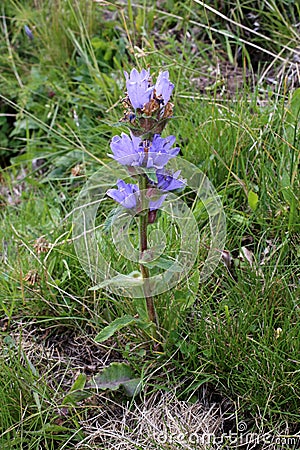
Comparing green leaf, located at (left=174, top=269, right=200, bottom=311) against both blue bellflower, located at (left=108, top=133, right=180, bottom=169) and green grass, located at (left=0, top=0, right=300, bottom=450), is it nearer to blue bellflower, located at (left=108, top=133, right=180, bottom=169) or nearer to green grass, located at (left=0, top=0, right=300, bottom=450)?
green grass, located at (left=0, top=0, right=300, bottom=450)

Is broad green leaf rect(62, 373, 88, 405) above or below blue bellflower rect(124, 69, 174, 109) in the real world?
below

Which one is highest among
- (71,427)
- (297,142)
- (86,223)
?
(297,142)

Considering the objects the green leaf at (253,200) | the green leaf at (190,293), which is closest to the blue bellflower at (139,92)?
the green leaf at (190,293)

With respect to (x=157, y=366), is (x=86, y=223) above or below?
above

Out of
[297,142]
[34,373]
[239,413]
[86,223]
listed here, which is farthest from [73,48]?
[239,413]

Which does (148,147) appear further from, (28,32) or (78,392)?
(28,32)

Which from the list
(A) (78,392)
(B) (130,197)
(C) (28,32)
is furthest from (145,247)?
(C) (28,32)

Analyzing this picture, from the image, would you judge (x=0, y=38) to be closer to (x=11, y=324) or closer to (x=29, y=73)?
(x=29, y=73)
